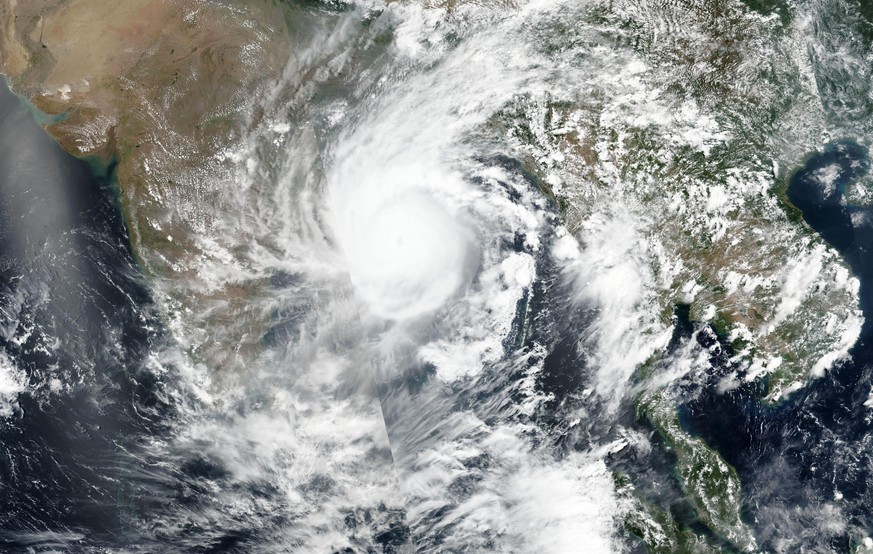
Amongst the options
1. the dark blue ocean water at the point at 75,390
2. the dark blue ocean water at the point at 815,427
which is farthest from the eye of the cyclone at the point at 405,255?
the dark blue ocean water at the point at 815,427

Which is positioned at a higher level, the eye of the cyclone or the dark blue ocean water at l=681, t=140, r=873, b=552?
the dark blue ocean water at l=681, t=140, r=873, b=552

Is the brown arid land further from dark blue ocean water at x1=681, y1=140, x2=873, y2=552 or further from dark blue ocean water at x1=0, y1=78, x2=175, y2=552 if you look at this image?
dark blue ocean water at x1=681, y1=140, x2=873, y2=552

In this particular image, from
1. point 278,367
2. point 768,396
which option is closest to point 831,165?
point 768,396

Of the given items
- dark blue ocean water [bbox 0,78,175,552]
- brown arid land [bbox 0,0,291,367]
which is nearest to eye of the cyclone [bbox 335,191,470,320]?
brown arid land [bbox 0,0,291,367]

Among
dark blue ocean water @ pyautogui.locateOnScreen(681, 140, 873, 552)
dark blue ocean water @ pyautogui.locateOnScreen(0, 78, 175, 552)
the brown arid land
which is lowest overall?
dark blue ocean water @ pyautogui.locateOnScreen(0, 78, 175, 552)

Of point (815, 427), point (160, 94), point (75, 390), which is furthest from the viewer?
point (160, 94)

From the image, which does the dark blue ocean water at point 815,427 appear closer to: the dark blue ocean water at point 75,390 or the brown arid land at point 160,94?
the brown arid land at point 160,94

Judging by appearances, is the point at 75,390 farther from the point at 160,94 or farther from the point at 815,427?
the point at 815,427

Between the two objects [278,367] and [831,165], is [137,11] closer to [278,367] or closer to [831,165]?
[278,367]

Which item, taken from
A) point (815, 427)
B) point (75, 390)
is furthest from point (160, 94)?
point (815, 427)

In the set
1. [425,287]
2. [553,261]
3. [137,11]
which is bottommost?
[425,287]

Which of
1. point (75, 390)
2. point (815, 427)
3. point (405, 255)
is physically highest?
point (815, 427)
